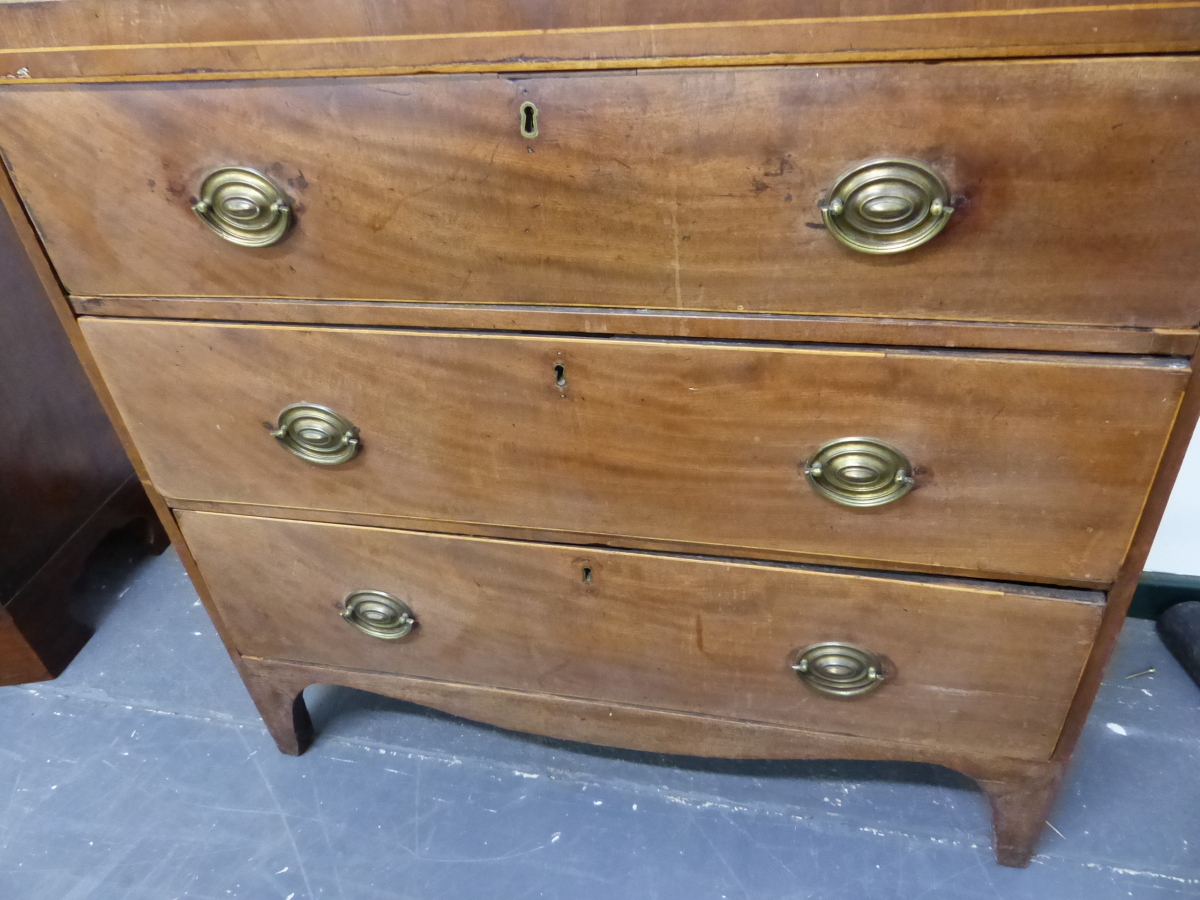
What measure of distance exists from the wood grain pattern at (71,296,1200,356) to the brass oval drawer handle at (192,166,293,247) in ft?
0.22

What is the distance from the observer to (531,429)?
2.53 feet

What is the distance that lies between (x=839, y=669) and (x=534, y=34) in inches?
26.3

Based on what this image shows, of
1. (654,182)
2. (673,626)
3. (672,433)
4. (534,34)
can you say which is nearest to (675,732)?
(673,626)

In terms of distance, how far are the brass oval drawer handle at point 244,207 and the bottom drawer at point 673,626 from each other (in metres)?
0.34

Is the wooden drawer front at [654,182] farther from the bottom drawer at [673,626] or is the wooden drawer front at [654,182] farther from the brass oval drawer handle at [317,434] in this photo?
the bottom drawer at [673,626]

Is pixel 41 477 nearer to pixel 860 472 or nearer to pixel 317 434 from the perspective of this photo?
pixel 317 434

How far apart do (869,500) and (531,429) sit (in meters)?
0.32

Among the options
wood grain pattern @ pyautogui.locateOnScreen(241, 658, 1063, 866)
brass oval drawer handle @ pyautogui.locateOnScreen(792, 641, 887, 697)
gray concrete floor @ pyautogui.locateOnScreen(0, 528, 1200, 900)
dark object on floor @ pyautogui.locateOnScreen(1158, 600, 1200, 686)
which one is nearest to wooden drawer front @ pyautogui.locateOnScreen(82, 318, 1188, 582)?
brass oval drawer handle @ pyautogui.locateOnScreen(792, 641, 887, 697)

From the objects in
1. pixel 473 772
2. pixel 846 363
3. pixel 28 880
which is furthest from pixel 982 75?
pixel 28 880

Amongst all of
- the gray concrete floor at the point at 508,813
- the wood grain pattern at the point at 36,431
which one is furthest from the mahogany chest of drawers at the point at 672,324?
the wood grain pattern at the point at 36,431

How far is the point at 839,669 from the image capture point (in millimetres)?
853

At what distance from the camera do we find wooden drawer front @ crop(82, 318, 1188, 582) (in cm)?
66

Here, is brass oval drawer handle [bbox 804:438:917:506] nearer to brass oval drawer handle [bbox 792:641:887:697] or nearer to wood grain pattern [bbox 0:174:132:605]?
brass oval drawer handle [bbox 792:641:887:697]

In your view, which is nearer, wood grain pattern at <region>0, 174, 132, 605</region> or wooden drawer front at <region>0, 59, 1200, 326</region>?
wooden drawer front at <region>0, 59, 1200, 326</region>
